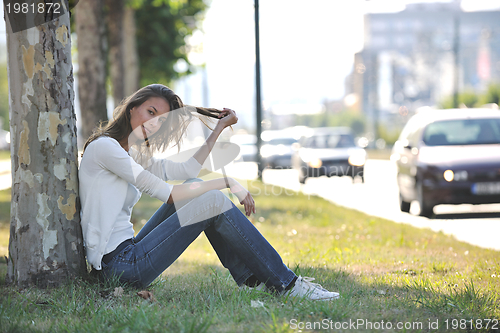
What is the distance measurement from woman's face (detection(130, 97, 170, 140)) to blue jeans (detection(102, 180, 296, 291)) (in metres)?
0.59

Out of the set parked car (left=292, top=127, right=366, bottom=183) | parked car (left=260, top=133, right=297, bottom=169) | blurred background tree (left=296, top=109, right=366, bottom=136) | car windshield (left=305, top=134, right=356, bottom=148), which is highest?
car windshield (left=305, top=134, right=356, bottom=148)

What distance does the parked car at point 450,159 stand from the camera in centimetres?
840

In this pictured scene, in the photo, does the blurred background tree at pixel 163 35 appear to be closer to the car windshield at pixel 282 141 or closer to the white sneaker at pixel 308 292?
the car windshield at pixel 282 141

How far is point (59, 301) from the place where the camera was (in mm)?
3322

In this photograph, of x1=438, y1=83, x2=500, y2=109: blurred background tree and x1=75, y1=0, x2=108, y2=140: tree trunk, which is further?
x1=438, y1=83, x2=500, y2=109: blurred background tree

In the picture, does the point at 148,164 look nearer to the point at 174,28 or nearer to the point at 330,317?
the point at 330,317

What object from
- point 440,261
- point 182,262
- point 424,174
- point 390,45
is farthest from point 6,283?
point 390,45

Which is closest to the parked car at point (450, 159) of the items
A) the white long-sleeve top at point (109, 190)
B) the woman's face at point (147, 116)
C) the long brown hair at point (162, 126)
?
the long brown hair at point (162, 126)

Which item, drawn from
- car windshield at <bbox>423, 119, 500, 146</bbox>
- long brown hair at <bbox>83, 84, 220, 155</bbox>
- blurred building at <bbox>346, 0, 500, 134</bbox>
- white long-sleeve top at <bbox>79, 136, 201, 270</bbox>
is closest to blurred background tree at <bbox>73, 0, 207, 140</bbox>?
long brown hair at <bbox>83, 84, 220, 155</bbox>

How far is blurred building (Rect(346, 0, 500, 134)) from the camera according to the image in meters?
89.4

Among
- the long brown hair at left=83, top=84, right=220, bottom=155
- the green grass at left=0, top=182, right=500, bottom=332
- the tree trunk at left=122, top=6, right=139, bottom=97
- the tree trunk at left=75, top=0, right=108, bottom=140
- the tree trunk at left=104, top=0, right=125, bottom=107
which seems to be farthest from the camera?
the tree trunk at left=122, top=6, right=139, bottom=97

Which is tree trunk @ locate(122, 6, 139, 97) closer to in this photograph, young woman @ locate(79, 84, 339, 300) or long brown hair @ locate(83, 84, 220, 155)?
long brown hair @ locate(83, 84, 220, 155)

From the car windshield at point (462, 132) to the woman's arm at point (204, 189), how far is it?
6.39 meters

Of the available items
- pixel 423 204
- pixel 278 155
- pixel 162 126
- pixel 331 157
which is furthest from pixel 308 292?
pixel 278 155
